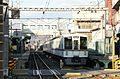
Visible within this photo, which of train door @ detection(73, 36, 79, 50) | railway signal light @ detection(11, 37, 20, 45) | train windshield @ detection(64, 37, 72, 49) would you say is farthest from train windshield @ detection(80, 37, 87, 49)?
railway signal light @ detection(11, 37, 20, 45)

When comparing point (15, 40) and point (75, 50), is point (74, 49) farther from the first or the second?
point (15, 40)

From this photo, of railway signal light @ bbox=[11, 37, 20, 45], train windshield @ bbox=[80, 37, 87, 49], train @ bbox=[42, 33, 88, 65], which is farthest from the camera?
railway signal light @ bbox=[11, 37, 20, 45]

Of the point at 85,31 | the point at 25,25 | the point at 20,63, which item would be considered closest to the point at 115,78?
the point at 20,63

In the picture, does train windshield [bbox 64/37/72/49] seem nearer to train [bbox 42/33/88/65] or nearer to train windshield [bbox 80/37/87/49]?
train [bbox 42/33/88/65]

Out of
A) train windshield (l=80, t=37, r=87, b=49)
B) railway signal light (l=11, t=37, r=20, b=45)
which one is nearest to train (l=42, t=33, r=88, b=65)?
train windshield (l=80, t=37, r=87, b=49)

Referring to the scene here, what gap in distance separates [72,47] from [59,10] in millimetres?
5373

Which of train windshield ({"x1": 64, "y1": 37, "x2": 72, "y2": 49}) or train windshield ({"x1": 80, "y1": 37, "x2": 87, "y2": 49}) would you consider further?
train windshield ({"x1": 80, "y1": 37, "x2": 87, "y2": 49})

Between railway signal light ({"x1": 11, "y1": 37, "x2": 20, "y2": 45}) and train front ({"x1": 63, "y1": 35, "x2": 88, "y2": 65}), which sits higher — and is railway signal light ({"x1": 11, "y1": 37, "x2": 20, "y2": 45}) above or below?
above

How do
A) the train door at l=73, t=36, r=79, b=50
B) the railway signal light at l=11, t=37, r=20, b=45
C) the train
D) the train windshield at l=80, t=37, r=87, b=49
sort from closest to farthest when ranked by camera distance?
the train < the train door at l=73, t=36, r=79, b=50 < the train windshield at l=80, t=37, r=87, b=49 < the railway signal light at l=11, t=37, r=20, b=45

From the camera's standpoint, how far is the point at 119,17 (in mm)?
36438

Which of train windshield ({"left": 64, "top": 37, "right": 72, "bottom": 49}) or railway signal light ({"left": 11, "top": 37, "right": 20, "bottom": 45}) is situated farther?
railway signal light ({"left": 11, "top": 37, "right": 20, "bottom": 45})

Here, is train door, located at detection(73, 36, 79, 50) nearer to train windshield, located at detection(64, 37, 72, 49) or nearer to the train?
the train

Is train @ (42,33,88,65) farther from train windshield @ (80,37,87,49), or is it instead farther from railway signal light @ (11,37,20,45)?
railway signal light @ (11,37,20,45)

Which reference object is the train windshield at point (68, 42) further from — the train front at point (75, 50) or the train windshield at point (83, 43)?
the train windshield at point (83, 43)
